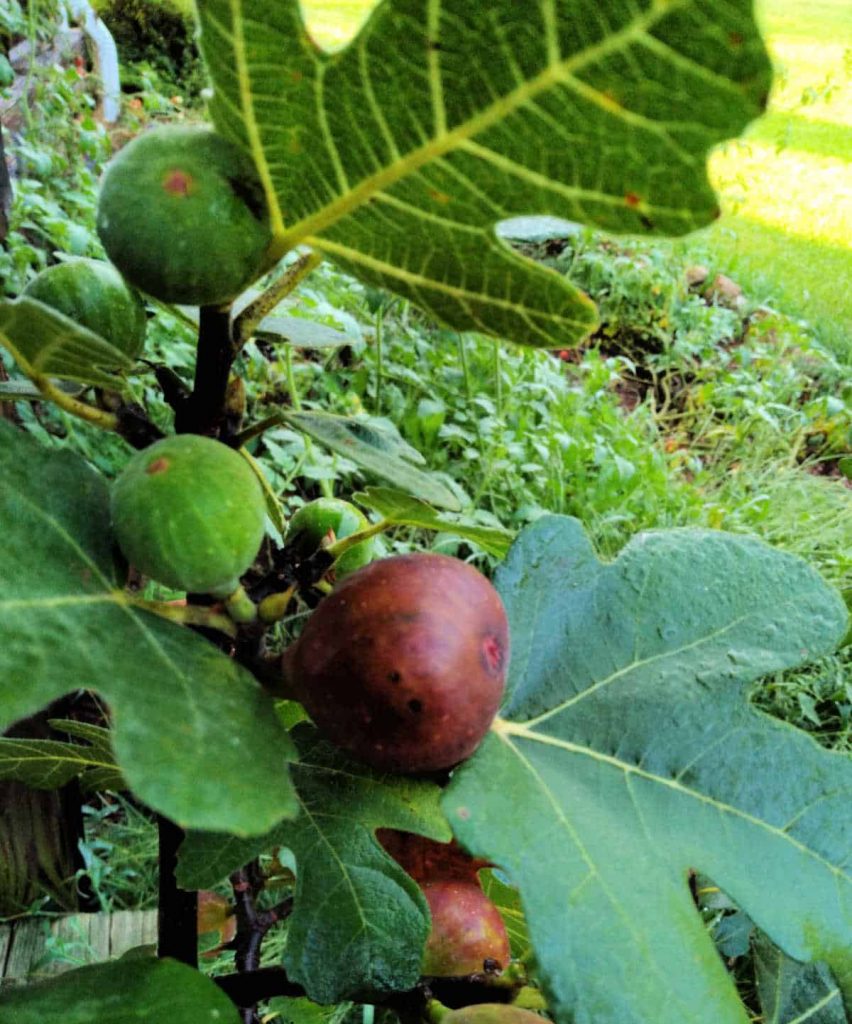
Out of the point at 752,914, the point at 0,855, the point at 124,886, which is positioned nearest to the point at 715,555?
the point at 752,914

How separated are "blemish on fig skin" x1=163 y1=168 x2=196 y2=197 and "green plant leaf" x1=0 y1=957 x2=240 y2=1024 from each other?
1.46 feet

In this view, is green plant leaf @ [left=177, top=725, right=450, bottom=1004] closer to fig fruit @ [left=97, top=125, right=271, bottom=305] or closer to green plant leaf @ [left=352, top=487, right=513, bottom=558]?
green plant leaf @ [left=352, top=487, right=513, bottom=558]

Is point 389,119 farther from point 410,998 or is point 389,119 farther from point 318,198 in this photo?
point 410,998

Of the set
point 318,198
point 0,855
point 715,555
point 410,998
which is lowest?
point 0,855

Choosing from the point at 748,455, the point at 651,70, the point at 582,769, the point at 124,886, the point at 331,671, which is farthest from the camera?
the point at 748,455

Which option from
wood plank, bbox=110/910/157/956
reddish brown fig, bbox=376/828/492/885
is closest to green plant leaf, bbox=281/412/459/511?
reddish brown fig, bbox=376/828/492/885

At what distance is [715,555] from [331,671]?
0.31 metres

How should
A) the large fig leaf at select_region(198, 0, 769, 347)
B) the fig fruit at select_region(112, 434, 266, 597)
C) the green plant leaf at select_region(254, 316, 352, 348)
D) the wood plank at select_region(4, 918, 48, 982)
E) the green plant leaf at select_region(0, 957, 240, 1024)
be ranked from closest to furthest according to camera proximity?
the large fig leaf at select_region(198, 0, 769, 347)
the fig fruit at select_region(112, 434, 266, 597)
the green plant leaf at select_region(0, 957, 240, 1024)
the green plant leaf at select_region(254, 316, 352, 348)
the wood plank at select_region(4, 918, 48, 982)

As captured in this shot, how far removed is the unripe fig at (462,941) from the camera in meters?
0.76

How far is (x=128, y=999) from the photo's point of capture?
1.86 feet

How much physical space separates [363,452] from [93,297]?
0.18 meters

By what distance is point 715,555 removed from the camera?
65 centimetres

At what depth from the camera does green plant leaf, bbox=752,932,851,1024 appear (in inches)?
31.8

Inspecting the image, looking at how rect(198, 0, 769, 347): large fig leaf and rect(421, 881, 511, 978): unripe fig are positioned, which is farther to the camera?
rect(421, 881, 511, 978): unripe fig
